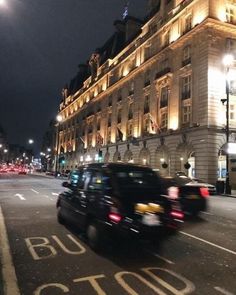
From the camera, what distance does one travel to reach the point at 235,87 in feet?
117

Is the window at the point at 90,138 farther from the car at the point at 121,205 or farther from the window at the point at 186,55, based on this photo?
the car at the point at 121,205

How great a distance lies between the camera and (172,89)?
41.4 metres

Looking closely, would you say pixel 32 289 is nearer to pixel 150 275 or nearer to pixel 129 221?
pixel 150 275

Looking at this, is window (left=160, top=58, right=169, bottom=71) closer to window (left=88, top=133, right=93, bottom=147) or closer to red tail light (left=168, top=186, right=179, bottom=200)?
window (left=88, top=133, right=93, bottom=147)

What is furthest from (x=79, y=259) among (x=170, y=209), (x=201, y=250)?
(x=201, y=250)

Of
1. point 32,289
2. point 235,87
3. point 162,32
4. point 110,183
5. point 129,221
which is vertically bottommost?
point 32,289

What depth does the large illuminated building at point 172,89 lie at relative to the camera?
1377 inches

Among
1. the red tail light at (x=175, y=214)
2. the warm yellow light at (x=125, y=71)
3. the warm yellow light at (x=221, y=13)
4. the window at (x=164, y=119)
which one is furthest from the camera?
the warm yellow light at (x=125, y=71)

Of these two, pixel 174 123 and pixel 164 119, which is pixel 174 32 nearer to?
pixel 164 119

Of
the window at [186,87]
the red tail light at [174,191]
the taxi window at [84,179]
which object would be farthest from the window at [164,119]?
the taxi window at [84,179]

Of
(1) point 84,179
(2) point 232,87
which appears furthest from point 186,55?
(1) point 84,179

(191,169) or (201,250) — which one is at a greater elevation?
(191,169)

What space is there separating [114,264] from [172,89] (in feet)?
119

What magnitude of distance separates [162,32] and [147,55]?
4.73 m
